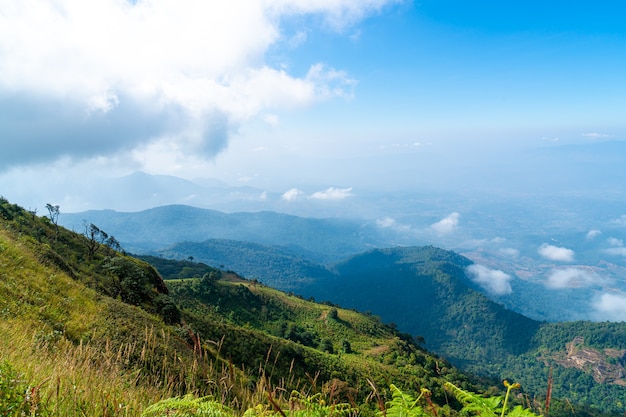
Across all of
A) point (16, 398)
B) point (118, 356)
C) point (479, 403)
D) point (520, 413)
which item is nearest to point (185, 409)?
point (16, 398)

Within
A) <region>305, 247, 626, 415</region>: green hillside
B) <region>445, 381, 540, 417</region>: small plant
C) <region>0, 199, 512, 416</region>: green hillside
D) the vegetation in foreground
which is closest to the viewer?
<region>445, 381, 540, 417</region>: small plant

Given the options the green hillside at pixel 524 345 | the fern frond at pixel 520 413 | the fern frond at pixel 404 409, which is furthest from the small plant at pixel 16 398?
the green hillside at pixel 524 345

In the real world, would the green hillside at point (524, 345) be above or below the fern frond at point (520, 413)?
below

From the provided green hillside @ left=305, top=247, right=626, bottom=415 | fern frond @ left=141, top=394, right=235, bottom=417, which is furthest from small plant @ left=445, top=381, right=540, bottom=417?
green hillside @ left=305, top=247, right=626, bottom=415

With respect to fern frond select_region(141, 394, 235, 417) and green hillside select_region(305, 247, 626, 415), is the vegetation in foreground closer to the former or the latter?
fern frond select_region(141, 394, 235, 417)

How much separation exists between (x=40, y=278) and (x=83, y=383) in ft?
38.9

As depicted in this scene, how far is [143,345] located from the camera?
12.9 ft

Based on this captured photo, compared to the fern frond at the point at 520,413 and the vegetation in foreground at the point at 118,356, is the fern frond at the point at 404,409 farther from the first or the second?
the fern frond at the point at 520,413

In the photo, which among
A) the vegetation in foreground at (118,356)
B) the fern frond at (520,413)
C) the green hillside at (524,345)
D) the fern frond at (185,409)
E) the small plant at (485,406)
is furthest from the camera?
the green hillside at (524,345)

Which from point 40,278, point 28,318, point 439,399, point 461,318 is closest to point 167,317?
point 40,278

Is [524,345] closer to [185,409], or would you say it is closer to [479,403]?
[479,403]

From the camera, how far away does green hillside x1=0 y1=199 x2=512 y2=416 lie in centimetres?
280

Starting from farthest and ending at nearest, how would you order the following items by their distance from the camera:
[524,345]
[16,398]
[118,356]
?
[524,345]
[118,356]
[16,398]

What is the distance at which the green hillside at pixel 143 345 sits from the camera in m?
2.80
